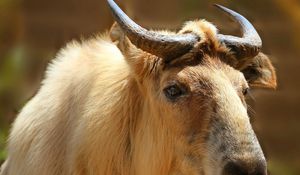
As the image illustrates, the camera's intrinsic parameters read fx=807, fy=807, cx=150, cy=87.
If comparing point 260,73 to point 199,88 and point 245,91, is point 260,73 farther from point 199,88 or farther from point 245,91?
point 199,88

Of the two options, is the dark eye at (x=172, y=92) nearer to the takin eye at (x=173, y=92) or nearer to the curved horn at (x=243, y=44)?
the takin eye at (x=173, y=92)

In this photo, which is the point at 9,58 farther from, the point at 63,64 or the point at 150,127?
the point at 150,127

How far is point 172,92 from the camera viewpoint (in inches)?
183

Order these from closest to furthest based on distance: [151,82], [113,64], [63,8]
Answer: [151,82], [113,64], [63,8]

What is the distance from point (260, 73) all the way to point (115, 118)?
1.03 m

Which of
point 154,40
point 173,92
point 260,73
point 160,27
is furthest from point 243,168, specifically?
point 160,27

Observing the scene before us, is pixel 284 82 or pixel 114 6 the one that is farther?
pixel 284 82

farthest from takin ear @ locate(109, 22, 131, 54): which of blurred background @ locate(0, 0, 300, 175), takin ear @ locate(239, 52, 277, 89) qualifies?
blurred background @ locate(0, 0, 300, 175)

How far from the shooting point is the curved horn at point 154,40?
183 inches

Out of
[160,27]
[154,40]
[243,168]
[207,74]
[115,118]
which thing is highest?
[160,27]

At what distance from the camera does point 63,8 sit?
9188 millimetres

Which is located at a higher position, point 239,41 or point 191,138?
point 239,41

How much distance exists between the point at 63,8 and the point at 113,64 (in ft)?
13.4

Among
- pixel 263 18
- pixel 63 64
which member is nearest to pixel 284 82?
pixel 263 18
